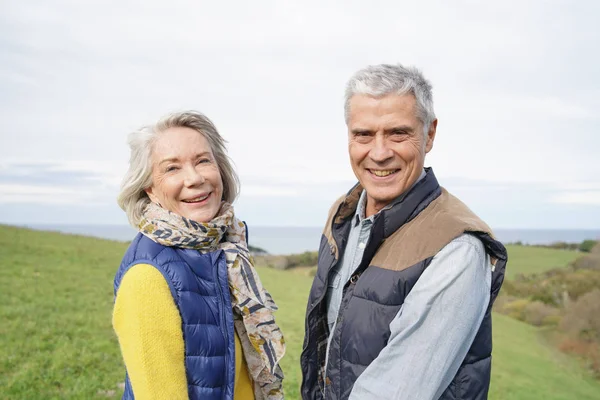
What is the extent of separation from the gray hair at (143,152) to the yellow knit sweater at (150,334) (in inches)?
20.8

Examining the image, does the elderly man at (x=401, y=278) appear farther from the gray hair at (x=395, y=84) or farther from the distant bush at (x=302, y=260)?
the distant bush at (x=302, y=260)

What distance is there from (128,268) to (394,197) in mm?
1400

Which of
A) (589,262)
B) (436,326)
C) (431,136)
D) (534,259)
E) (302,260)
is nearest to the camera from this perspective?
(436,326)

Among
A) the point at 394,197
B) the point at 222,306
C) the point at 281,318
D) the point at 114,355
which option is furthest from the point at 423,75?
the point at 281,318

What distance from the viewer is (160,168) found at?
246 centimetres

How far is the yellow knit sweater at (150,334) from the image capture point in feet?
6.66

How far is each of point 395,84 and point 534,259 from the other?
1080 inches

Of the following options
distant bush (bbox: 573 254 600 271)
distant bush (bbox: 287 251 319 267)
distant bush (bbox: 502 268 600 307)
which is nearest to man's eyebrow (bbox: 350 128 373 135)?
distant bush (bbox: 502 268 600 307)

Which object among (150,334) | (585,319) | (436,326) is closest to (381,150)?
(436,326)

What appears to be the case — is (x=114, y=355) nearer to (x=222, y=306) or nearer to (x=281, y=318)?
(x=281, y=318)

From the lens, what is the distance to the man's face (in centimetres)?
234

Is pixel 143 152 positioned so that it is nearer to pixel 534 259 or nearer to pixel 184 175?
pixel 184 175

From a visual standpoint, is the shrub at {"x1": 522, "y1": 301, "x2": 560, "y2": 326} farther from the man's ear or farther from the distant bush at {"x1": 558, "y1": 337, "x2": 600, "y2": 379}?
the man's ear

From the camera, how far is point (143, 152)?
2455 mm
